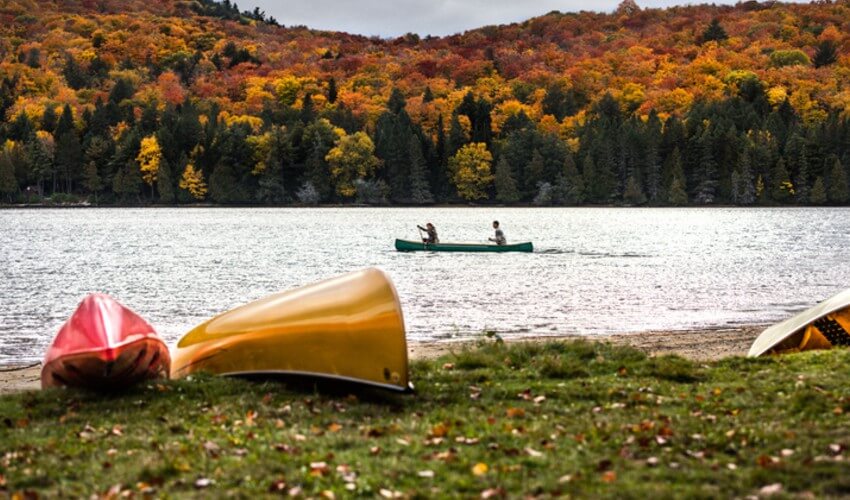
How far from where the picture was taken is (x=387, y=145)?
151m

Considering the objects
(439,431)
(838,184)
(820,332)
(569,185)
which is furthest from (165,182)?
(439,431)

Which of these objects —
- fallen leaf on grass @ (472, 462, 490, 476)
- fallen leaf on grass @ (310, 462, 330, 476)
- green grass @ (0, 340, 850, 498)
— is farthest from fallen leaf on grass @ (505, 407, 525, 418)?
fallen leaf on grass @ (310, 462, 330, 476)

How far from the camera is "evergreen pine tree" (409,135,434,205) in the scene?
14950 cm

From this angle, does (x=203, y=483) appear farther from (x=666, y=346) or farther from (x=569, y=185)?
(x=569, y=185)

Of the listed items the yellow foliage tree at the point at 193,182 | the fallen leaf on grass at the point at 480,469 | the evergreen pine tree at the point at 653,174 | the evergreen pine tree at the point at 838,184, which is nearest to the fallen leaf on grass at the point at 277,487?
the fallen leaf on grass at the point at 480,469

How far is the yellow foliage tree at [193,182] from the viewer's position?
151000 millimetres

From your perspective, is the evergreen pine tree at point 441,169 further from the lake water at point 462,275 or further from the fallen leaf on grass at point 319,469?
the fallen leaf on grass at point 319,469

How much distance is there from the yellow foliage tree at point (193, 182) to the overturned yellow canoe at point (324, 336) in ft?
465

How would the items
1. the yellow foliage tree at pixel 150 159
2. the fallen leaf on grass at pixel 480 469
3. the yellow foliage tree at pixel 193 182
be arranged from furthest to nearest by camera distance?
1. the yellow foliage tree at pixel 150 159
2. the yellow foliage tree at pixel 193 182
3. the fallen leaf on grass at pixel 480 469

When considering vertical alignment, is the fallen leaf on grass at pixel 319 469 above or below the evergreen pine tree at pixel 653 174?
below

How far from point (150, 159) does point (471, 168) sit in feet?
167

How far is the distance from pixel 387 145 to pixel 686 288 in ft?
377

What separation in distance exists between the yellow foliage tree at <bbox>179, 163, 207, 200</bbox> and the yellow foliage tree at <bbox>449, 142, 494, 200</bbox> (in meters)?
39.7

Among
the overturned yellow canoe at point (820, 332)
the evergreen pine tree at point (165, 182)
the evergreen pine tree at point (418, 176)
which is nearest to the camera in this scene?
the overturned yellow canoe at point (820, 332)
